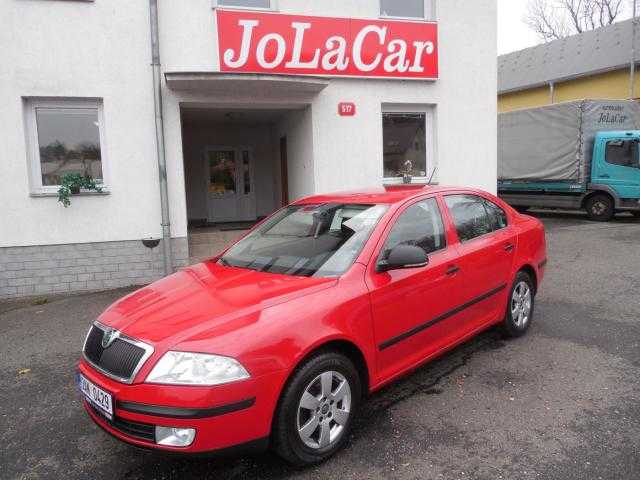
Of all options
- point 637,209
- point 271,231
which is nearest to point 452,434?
point 271,231

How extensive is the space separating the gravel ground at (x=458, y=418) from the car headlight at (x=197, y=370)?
0.47 meters

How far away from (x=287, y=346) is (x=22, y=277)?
663 cm

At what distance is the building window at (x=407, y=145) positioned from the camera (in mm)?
9591

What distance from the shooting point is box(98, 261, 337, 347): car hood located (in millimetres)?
2766

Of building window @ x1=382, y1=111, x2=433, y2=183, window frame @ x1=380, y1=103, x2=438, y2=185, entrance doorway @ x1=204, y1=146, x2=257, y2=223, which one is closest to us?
window frame @ x1=380, y1=103, x2=438, y2=185

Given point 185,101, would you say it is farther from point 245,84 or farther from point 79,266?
point 79,266

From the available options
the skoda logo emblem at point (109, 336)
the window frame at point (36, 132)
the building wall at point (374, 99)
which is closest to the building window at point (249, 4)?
the building wall at point (374, 99)

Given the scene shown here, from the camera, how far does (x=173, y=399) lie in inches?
98.9

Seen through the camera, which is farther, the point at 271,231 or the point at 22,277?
the point at 22,277

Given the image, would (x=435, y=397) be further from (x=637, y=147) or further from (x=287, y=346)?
(x=637, y=147)

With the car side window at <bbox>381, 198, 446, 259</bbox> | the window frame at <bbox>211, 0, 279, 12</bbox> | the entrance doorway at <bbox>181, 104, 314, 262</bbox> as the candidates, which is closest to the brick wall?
the entrance doorway at <bbox>181, 104, 314, 262</bbox>

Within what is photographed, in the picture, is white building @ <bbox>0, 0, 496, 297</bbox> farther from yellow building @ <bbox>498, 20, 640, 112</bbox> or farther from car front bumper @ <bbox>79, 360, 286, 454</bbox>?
yellow building @ <bbox>498, 20, 640, 112</bbox>

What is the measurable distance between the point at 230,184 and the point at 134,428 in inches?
419

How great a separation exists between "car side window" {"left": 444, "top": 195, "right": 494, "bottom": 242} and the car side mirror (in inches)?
40.8
